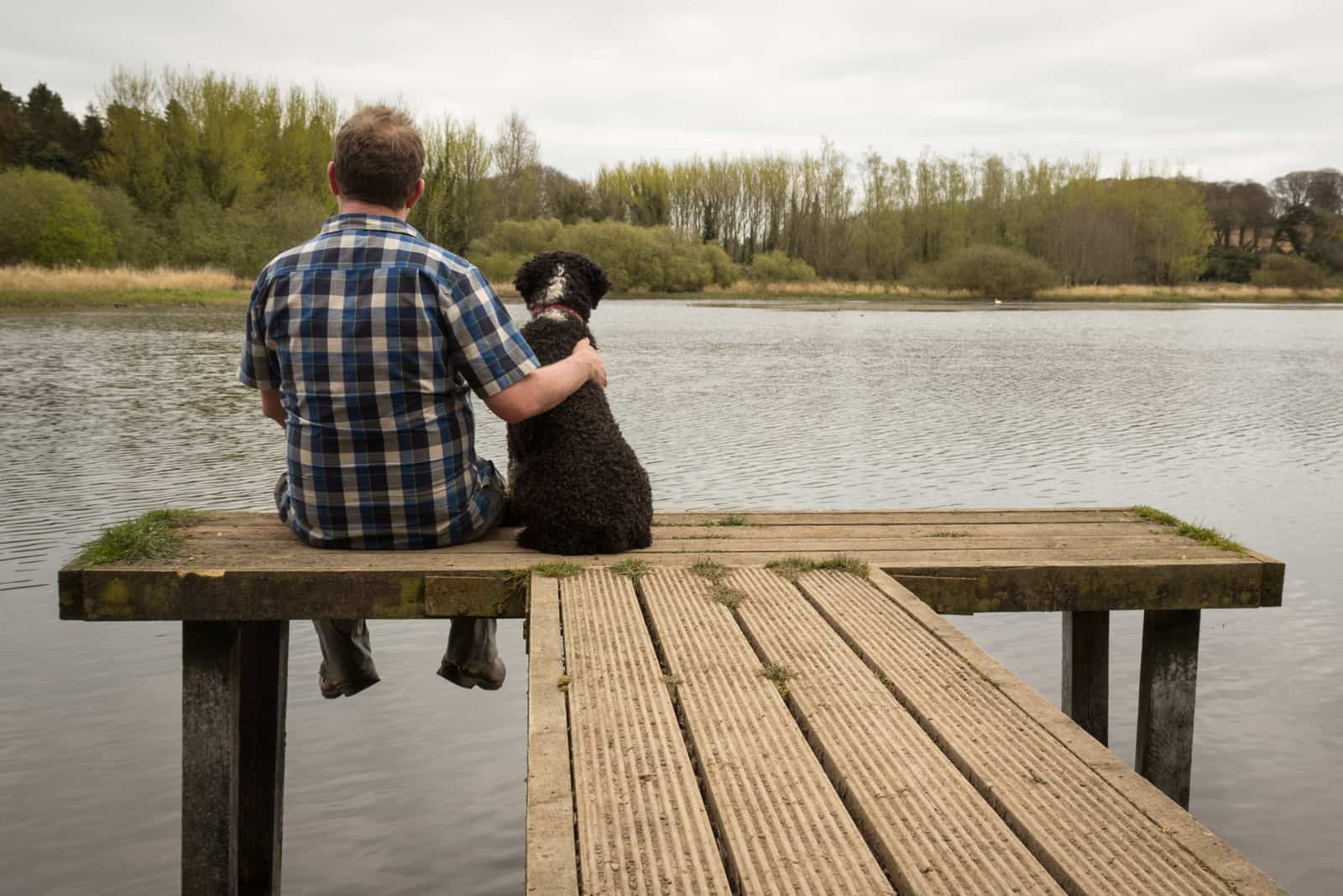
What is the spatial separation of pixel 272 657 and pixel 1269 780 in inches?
154

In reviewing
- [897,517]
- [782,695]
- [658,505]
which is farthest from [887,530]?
[658,505]

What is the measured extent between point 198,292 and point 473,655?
36.8m

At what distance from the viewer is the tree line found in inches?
1801

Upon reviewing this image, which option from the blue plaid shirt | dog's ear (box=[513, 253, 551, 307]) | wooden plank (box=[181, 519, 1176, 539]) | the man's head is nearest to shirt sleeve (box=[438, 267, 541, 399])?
the blue plaid shirt

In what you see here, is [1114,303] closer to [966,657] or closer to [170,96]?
[170,96]

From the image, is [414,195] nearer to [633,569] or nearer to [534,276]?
[534,276]

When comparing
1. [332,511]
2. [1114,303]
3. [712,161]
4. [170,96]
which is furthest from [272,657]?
[712,161]

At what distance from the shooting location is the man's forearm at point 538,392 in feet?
11.8

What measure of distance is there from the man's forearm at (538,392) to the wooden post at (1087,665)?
235cm

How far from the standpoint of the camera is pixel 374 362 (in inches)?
138

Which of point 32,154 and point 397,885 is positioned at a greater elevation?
point 32,154

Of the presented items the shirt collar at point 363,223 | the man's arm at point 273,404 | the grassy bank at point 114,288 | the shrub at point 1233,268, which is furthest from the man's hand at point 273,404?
the shrub at point 1233,268

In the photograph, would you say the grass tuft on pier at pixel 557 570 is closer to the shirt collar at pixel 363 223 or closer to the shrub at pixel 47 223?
the shirt collar at pixel 363 223

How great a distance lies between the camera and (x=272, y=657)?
171 inches
